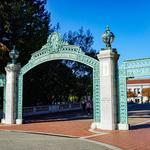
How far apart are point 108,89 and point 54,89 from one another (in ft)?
66.0

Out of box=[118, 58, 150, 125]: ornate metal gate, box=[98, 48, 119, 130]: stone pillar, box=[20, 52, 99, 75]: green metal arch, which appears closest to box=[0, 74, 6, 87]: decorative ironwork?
box=[20, 52, 99, 75]: green metal arch

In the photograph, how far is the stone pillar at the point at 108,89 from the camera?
56.7 ft

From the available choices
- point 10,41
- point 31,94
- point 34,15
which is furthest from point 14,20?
point 31,94

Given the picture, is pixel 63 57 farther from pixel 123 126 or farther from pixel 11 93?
pixel 123 126

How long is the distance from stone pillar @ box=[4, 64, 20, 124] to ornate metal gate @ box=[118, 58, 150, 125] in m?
8.02

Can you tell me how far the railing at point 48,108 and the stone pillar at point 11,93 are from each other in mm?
7264

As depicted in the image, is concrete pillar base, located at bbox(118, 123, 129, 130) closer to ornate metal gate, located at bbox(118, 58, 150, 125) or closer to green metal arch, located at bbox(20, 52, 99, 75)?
ornate metal gate, located at bbox(118, 58, 150, 125)

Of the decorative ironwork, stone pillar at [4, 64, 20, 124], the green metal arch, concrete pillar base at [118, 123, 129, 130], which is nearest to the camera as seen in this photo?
concrete pillar base at [118, 123, 129, 130]

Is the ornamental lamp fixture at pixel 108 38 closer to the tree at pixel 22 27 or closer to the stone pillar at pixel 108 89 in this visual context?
the stone pillar at pixel 108 89

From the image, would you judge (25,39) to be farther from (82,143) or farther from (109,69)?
(82,143)

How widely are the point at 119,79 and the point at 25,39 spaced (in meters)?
13.4

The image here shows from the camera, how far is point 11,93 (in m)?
22.5

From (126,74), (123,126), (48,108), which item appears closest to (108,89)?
(126,74)

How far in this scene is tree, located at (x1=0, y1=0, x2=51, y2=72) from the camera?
2655 cm
